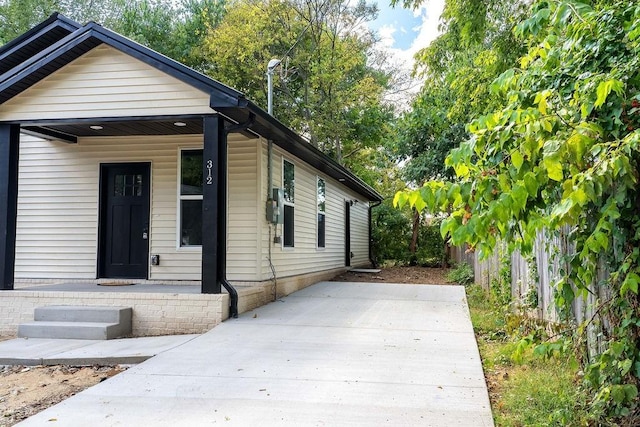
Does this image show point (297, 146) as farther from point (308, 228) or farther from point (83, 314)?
point (83, 314)

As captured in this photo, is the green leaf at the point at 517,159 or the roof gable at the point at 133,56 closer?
the green leaf at the point at 517,159

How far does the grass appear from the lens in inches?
114

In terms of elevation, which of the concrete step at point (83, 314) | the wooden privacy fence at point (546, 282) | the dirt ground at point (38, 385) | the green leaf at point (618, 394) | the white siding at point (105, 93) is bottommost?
the dirt ground at point (38, 385)

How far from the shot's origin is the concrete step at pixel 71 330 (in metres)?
5.62

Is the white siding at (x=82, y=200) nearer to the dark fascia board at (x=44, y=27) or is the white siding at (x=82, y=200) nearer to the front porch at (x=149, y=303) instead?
the front porch at (x=149, y=303)

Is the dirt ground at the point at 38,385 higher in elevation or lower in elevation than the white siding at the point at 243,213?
lower

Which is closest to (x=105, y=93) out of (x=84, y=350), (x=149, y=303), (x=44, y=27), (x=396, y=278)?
(x=149, y=303)

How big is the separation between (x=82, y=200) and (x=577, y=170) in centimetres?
787

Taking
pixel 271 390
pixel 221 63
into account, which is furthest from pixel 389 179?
pixel 271 390

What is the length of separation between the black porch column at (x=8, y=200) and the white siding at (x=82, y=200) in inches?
56.5

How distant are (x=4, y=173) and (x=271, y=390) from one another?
533cm

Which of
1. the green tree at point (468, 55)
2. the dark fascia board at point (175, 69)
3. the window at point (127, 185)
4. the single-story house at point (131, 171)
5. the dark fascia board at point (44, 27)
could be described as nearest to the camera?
the dark fascia board at point (175, 69)

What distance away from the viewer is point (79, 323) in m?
5.87

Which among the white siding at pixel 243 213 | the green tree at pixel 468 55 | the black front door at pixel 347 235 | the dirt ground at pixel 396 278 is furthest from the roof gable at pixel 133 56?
the black front door at pixel 347 235
